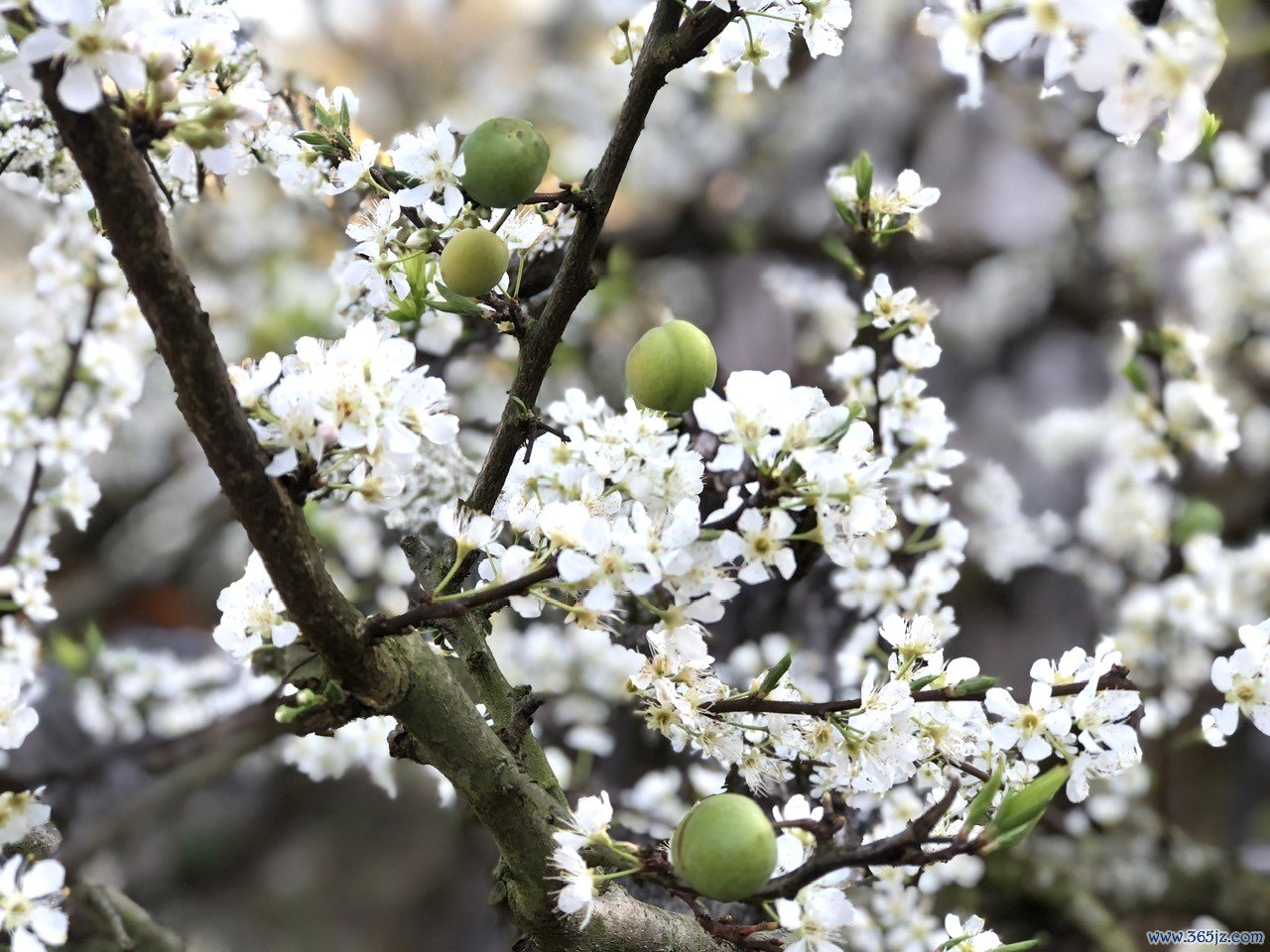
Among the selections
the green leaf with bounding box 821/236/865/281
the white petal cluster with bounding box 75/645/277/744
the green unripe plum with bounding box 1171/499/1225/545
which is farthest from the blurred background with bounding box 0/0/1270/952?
the green leaf with bounding box 821/236/865/281

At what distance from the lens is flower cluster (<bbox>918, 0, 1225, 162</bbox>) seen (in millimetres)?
491

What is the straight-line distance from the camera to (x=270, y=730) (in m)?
1.64

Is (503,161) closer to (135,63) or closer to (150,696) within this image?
(135,63)

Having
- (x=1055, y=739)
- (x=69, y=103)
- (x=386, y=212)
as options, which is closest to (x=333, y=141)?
(x=386, y=212)

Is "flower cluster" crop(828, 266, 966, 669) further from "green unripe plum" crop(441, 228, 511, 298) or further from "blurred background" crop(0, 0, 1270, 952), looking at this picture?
"blurred background" crop(0, 0, 1270, 952)

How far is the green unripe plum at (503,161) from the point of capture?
0.68 meters

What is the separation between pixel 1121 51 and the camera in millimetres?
491

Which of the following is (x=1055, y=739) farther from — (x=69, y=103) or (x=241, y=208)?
(x=241, y=208)

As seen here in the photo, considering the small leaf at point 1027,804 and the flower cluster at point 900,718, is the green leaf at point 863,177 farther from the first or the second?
the small leaf at point 1027,804

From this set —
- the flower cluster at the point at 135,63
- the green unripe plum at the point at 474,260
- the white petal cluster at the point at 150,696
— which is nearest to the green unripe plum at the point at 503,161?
the green unripe plum at the point at 474,260

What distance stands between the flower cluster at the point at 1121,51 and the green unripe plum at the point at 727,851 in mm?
398

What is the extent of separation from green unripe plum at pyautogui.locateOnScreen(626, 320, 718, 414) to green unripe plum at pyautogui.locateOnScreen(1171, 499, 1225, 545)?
4.98 feet

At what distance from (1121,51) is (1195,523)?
1626 mm

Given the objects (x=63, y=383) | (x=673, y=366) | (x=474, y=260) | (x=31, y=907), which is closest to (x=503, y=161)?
(x=474, y=260)
